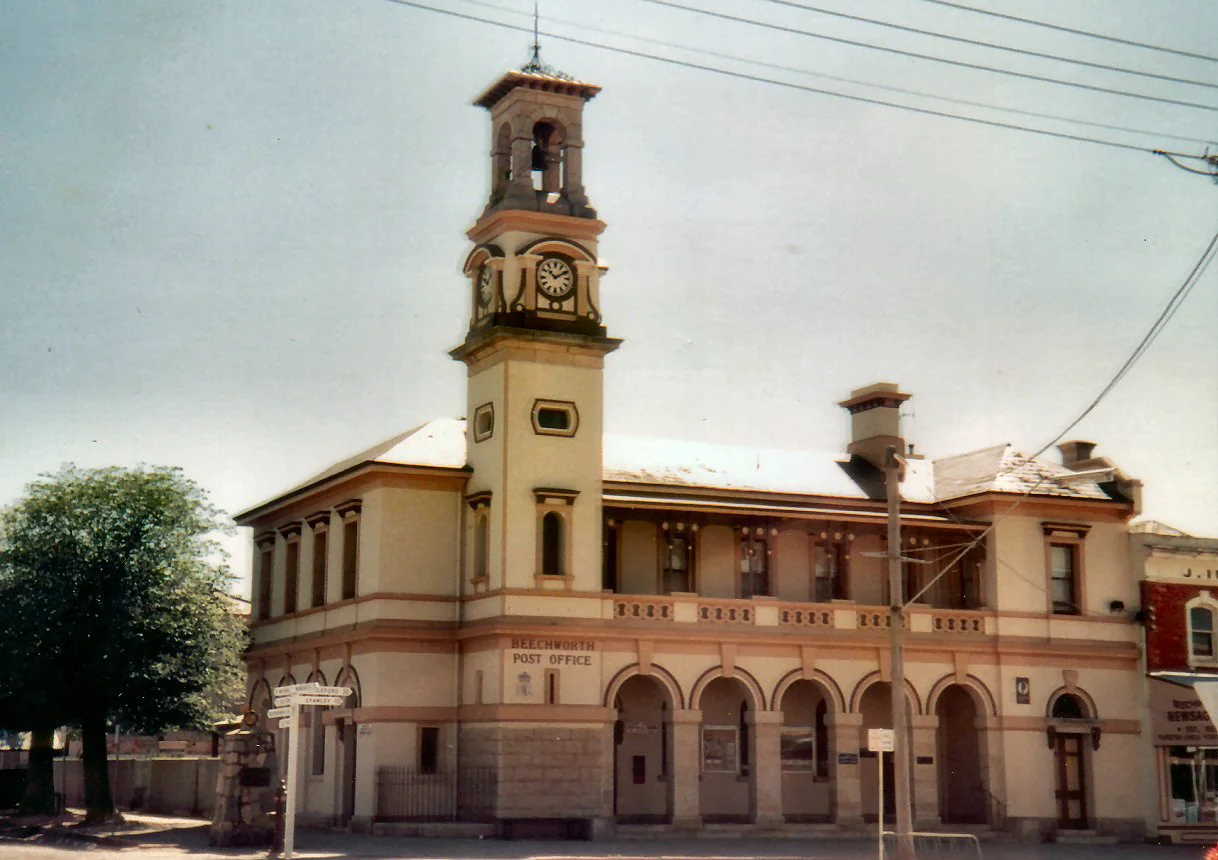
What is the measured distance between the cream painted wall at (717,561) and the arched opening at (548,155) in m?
9.28

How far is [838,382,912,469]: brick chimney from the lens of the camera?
46.2 metres

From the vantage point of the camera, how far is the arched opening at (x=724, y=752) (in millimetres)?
41156

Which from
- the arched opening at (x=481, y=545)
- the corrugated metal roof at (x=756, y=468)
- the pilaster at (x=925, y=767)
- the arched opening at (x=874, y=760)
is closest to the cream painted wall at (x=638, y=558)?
the corrugated metal roof at (x=756, y=468)

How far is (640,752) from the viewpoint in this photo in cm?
4100

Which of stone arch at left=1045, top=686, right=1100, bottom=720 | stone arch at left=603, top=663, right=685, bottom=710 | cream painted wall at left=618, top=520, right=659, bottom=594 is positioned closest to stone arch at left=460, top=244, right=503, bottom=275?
cream painted wall at left=618, top=520, right=659, bottom=594

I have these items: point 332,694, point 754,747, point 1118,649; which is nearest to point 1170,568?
point 1118,649

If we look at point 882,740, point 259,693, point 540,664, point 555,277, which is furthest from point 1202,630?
point 259,693

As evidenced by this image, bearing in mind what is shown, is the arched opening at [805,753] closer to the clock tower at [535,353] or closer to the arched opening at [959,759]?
the arched opening at [959,759]

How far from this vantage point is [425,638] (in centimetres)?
3906

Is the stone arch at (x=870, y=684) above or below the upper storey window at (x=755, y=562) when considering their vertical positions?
below

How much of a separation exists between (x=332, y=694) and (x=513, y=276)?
13164 mm

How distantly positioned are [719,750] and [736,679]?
268cm

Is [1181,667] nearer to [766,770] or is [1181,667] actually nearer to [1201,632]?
[1201,632]

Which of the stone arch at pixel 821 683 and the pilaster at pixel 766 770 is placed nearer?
the pilaster at pixel 766 770
